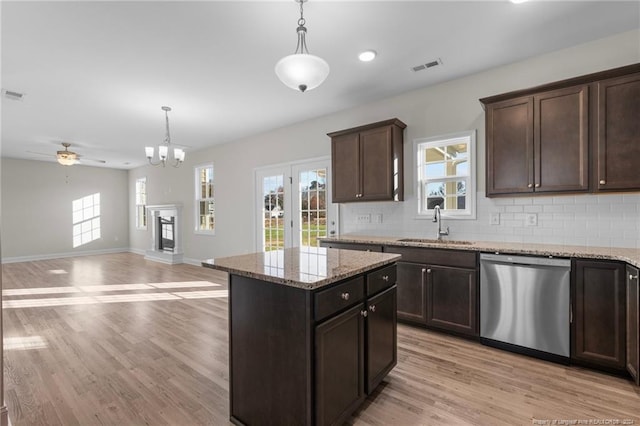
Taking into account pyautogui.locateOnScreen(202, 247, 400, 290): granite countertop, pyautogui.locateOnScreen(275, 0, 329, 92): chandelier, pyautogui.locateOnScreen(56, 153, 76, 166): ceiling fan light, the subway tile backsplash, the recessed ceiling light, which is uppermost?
the recessed ceiling light

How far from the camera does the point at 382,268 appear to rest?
2.09 meters

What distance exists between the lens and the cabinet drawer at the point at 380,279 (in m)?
1.94

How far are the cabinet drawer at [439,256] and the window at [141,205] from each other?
891 centimetres

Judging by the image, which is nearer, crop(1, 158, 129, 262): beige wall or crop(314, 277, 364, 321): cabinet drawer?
crop(314, 277, 364, 321): cabinet drawer

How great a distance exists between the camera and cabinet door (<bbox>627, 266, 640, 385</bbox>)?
2086 millimetres

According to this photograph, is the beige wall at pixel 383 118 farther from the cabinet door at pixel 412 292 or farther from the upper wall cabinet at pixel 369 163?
the cabinet door at pixel 412 292

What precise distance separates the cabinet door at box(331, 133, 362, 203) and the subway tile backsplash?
641mm

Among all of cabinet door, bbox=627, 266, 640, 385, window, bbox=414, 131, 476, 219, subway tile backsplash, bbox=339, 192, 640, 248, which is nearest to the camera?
cabinet door, bbox=627, 266, 640, 385

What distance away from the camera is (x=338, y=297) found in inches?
65.1

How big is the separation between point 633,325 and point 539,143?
5.28ft

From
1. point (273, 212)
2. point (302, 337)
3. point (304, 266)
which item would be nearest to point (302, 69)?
point (304, 266)

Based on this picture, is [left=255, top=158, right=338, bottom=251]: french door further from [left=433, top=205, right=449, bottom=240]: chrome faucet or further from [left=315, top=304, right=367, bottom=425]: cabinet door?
[left=315, top=304, right=367, bottom=425]: cabinet door

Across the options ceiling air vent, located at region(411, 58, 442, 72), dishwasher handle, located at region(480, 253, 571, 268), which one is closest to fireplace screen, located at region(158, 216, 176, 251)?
ceiling air vent, located at region(411, 58, 442, 72)

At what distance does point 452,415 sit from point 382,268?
39.7 inches
